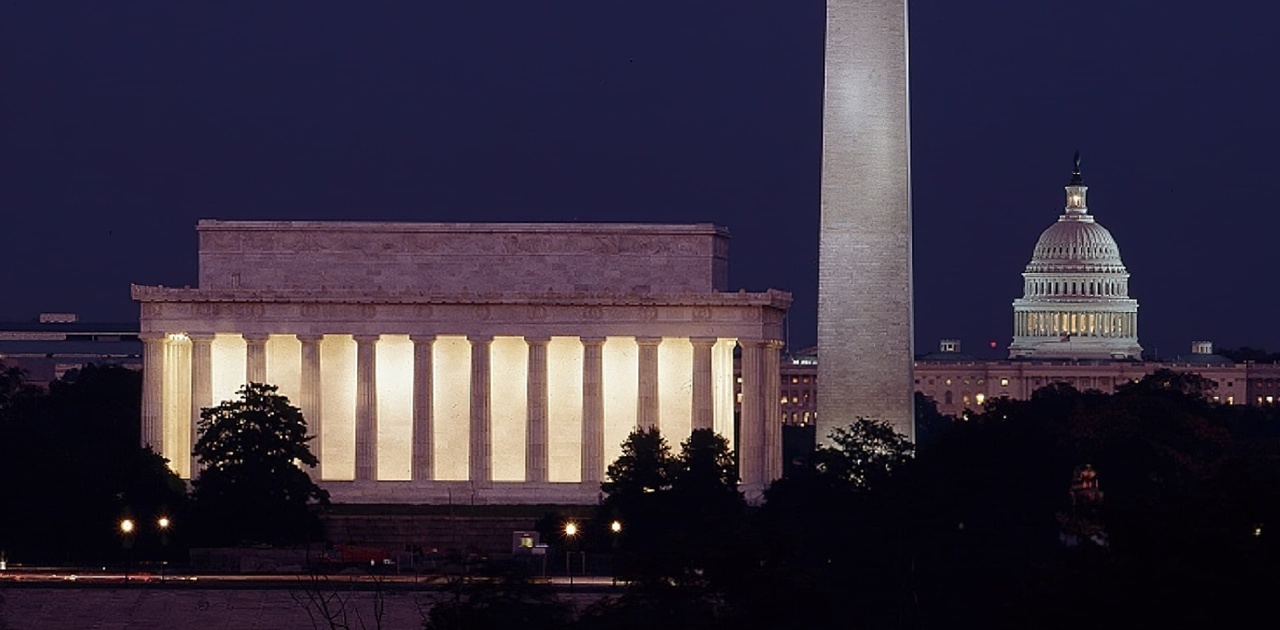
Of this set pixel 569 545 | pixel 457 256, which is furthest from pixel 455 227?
pixel 569 545

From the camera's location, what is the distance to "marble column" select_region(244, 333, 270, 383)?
19238cm

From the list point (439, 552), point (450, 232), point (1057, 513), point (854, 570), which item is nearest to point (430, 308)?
point (450, 232)

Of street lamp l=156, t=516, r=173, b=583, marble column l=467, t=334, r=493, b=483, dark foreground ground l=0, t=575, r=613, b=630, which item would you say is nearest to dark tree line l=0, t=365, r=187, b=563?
street lamp l=156, t=516, r=173, b=583

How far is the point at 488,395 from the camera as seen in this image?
194m

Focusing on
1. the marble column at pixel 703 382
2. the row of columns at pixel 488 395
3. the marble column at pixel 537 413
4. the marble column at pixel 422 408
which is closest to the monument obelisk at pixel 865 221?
the marble column at pixel 703 382

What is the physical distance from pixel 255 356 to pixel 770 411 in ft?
82.7

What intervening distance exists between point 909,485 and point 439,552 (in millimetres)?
27935

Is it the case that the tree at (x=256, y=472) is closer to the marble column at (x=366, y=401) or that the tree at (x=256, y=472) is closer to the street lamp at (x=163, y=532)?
the street lamp at (x=163, y=532)

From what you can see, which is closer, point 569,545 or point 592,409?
point 569,545

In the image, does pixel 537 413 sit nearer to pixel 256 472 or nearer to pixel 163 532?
pixel 256 472

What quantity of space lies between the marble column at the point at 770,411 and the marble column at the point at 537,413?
10.6m

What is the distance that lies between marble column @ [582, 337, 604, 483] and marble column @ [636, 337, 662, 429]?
75.8 inches

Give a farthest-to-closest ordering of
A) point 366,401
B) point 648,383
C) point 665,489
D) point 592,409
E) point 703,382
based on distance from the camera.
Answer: point 366,401
point 592,409
point 648,383
point 703,382
point 665,489

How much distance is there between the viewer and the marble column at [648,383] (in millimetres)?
192125
